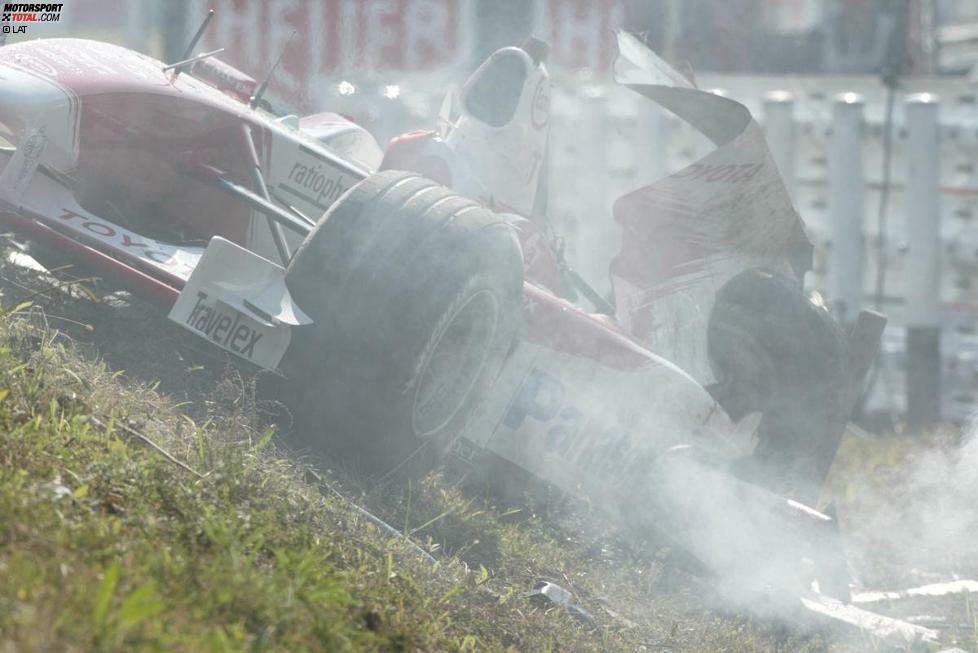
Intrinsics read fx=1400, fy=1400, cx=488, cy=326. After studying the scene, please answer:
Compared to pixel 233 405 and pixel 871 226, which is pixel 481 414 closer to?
pixel 233 405

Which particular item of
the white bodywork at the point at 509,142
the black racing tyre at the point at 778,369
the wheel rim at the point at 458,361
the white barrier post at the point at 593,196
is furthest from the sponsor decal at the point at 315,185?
the white barrier post at the point at 593,196

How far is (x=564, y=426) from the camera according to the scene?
573cm

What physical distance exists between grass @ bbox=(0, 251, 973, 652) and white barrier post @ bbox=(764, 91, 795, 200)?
18.1 ft

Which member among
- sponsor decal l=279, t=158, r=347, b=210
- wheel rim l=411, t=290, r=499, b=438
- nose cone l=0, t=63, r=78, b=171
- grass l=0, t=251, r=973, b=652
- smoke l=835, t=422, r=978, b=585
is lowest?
smoke l=835, t=422, r=978, b=585

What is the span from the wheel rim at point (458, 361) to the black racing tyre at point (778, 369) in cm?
174

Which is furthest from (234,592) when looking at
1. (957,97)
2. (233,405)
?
(957,97)

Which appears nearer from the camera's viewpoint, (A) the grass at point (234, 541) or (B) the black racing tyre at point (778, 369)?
(A) the grass at point (234, 541)

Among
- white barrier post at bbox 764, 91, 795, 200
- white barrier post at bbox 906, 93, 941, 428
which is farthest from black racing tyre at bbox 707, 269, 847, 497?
white barrier post at bbox 764, 91, 795, 200

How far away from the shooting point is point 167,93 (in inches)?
227

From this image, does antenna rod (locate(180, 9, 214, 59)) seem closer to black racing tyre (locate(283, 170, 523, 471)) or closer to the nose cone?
the nose cone

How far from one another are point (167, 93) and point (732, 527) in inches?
116

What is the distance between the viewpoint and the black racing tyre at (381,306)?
4828 millimetres

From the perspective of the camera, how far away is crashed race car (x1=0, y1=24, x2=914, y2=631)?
194 inches

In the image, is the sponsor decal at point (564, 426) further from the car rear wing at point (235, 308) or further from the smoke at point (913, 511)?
the smoke at point (913, 511)
